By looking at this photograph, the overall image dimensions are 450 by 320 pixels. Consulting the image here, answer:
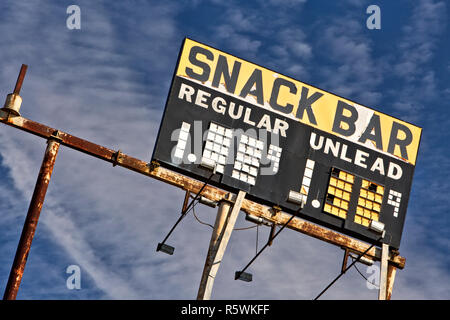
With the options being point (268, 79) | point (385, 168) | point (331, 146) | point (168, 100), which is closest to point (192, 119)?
point (168, 100)

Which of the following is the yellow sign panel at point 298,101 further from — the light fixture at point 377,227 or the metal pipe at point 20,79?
the metal pipe at point 20,79

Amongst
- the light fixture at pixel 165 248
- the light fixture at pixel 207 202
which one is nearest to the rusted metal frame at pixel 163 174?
the light fixture at pixel 207 202

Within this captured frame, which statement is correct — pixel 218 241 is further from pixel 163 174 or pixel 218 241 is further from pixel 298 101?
pixel 298 101

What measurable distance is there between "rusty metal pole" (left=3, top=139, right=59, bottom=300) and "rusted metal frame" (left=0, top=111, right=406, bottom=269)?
0.61 meters

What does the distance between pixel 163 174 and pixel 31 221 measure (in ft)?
14.6

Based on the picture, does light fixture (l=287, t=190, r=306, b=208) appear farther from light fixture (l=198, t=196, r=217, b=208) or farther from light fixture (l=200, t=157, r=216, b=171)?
light fixture (l=200, t=157, r=216, b=171)

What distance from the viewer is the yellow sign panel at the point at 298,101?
1003 inches

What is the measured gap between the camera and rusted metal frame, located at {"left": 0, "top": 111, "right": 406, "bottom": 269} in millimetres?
23719
